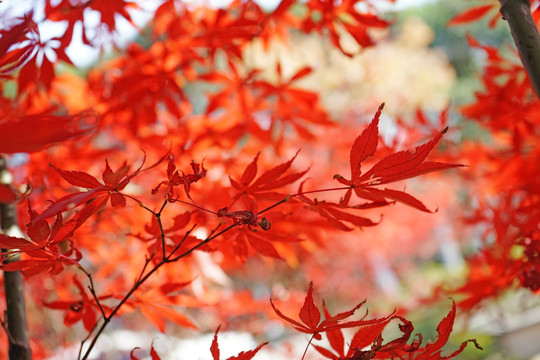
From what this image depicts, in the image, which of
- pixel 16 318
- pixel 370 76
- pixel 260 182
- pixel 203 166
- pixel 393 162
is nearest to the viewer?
Answer: pixel 393 162

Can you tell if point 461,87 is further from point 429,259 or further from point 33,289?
point 33,289

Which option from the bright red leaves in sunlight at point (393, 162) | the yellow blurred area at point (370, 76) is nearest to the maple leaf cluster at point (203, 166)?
the bright red leaves in sunlight at point (393, 162)

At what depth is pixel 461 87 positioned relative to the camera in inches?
525

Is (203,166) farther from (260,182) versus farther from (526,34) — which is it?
(526,34)

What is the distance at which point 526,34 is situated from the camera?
0.59 m

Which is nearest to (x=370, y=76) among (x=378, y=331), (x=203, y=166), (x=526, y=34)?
(x=203, y=166)

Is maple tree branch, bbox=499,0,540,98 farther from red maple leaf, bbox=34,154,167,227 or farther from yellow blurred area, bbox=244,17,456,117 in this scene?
yellow blurred area, bbox=244,17,456,117

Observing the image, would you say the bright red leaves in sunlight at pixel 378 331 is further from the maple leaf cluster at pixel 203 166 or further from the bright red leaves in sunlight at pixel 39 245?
the bright red leaves in sunlight at pixel 39 245

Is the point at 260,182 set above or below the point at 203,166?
below

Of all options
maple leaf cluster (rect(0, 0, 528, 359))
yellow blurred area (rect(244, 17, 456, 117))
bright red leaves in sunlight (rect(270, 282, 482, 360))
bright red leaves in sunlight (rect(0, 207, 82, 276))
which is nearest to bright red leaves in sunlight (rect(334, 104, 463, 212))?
maple leaf cluster (rect(0, 0, 528, 359))

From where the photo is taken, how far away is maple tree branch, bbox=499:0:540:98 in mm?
583

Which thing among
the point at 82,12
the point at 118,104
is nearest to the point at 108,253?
the point at 118,104

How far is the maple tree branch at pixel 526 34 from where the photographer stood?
58 cm

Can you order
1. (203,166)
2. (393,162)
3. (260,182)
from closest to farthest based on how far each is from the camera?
(393,162), (260,182), (203,166)
